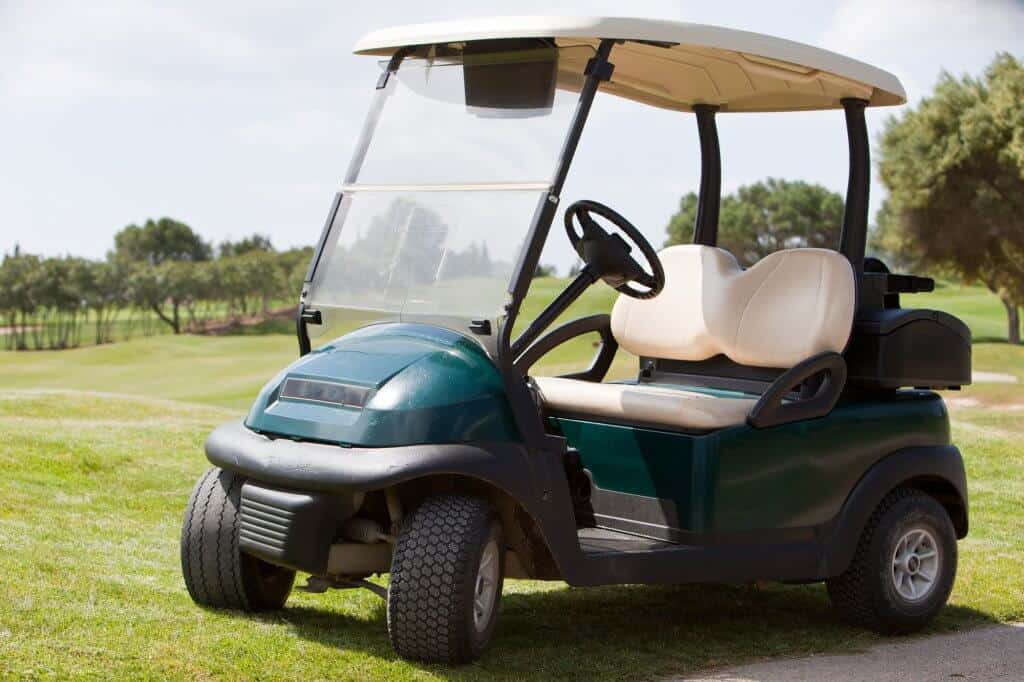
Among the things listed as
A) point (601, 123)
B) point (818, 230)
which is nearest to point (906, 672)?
point (601, 123)

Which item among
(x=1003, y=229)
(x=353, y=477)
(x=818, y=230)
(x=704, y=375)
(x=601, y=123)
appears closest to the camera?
(x=353, y=477)

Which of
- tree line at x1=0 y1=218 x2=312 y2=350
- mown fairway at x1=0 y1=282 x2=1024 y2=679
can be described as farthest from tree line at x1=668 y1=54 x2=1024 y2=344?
tree line at x1=0 y1=218 x2=312 y2=350

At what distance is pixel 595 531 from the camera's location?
5238 millimetres

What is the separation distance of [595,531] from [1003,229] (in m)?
35.6

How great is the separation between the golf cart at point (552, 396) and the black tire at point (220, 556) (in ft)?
0.03

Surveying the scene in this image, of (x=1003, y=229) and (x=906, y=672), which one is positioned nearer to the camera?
(x=906, y=672)

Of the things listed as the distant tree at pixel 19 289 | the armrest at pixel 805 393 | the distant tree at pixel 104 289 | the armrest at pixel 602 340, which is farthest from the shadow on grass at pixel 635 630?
the distant tree at pixel 104 289

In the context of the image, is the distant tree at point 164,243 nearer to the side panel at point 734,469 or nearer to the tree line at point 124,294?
the tree line at point 124,294

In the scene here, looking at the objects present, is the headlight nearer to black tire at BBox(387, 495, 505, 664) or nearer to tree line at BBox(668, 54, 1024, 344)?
black tire at BBox(387, 495, 505, 664)

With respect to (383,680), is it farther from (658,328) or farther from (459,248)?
(658,328)

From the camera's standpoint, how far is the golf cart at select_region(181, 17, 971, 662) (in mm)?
4496

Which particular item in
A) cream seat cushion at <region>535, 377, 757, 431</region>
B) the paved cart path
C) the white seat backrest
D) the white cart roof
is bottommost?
the paved cart path

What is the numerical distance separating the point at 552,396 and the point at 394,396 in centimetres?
126

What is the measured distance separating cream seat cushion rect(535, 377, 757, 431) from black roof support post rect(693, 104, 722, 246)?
1181 mm
